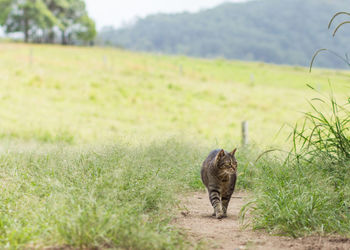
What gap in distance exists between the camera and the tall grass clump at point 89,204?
11.0 ft

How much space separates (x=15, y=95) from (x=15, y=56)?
14.2m

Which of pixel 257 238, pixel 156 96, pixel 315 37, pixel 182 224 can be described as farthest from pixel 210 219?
pixel 315 37

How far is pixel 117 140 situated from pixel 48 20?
60129 mm

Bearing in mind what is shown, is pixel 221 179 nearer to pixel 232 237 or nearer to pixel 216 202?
pixel 216 202

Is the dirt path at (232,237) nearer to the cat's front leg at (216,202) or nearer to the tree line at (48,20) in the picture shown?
the cat's front leg at (216,202)

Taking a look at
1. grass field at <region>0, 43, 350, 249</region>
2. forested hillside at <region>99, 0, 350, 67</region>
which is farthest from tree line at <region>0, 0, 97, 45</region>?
forested hillside at <region>99, 0, 350, 67</region>

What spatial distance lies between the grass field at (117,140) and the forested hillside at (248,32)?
74.3m

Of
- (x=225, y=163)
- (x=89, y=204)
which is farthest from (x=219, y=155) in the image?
(x=89, y=204)

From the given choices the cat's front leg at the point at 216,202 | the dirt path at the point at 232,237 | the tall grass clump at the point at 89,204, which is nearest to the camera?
the tall grass clump at the point at 89,204

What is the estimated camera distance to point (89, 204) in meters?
3.66

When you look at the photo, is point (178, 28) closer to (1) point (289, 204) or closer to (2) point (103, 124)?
(2) point (103, 124)

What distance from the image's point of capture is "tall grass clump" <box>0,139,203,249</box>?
3.34 m

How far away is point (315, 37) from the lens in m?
137

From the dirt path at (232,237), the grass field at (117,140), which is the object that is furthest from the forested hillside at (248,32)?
the dirt path at (232,237)
